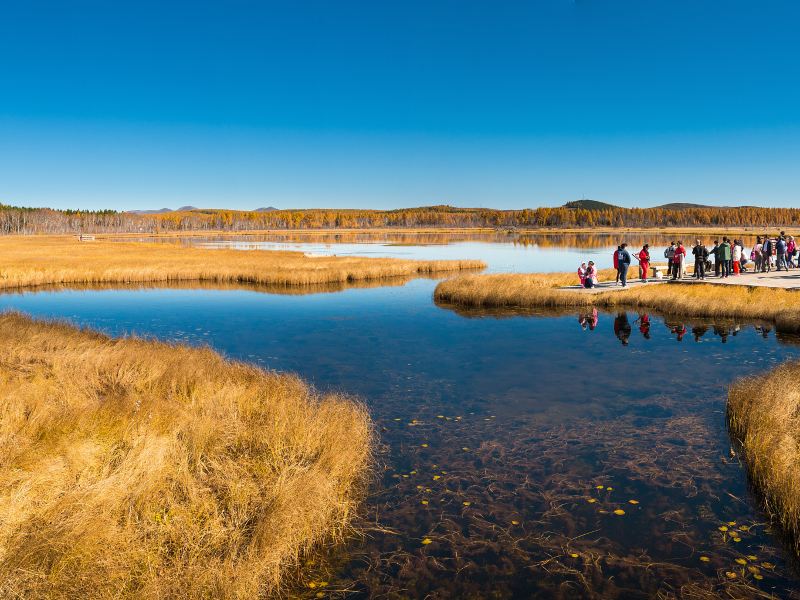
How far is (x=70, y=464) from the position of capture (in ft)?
26.6

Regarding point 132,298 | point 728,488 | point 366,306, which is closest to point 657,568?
point 728,488

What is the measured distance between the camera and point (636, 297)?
27781 millimetres

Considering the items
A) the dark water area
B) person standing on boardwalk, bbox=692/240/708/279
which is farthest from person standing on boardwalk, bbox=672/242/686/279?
the dark water area

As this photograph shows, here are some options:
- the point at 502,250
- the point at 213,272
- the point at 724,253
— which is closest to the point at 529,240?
the point at 502,250

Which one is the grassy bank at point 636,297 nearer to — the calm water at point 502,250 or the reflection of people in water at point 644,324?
the reflection of people in water at point 644,324

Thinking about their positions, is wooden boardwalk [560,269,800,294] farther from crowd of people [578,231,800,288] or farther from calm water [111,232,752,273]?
calm water [111,232,752,273]

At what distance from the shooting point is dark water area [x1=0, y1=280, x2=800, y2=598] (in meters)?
7.25

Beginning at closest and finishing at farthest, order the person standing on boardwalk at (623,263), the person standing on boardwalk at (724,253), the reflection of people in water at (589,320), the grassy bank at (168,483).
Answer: the grassy bank at (168,483) → the reflection of people in water at (589,320) → the person standing on boardwalk at (623,263) → the person standing on boardwalk at (724,253)

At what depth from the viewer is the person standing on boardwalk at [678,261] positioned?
31062mm

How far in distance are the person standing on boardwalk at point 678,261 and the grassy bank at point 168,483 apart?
24587 millimetres

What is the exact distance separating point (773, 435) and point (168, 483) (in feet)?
32.8

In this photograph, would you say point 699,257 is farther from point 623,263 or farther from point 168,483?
point 168,483

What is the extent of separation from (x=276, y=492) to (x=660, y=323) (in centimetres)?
2059

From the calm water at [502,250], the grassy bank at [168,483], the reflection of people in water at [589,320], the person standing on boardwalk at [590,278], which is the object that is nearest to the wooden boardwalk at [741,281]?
the person standing on boardwalk at [590,278]
